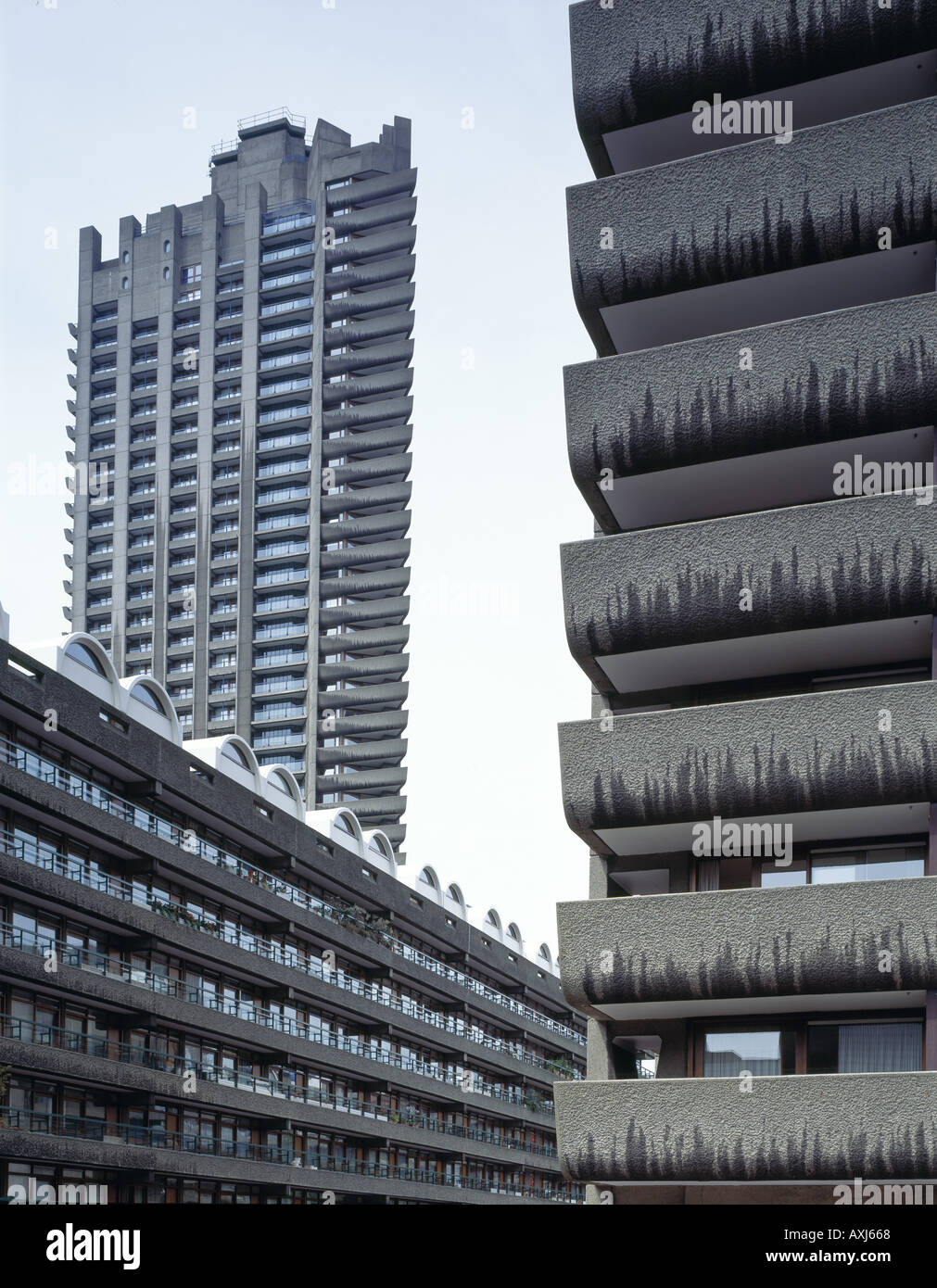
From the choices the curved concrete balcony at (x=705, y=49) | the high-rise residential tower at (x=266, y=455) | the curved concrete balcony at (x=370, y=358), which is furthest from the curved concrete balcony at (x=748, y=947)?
the curved concrete balcony at (x=370, y=358)

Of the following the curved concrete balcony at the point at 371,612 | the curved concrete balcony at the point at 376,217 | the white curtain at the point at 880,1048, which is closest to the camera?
the white curtain at the point at 880,1048

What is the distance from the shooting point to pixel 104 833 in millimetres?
47375

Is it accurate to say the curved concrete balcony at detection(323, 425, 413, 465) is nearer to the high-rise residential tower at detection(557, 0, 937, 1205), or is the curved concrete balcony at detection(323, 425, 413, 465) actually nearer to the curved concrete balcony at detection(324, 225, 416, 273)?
the curved concrete balcony at detection(324, 225, 416, 273)

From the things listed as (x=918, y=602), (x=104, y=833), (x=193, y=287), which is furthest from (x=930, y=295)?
(x=193, y=287)

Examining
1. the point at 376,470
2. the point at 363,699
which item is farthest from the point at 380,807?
the point at 376,470

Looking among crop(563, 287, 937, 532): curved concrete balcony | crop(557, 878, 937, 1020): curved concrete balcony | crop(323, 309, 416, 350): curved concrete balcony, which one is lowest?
crop(557, 878, 937, 1020): curved concrete balcony

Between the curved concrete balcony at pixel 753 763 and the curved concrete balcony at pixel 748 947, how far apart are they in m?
1.73

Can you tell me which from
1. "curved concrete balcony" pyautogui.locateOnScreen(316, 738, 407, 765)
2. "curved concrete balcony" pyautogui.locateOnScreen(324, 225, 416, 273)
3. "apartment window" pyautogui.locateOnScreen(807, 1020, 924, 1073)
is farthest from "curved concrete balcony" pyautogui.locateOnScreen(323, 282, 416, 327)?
"apartment window" pyautogui.locateOnScreen(807, 1020, 924, 1073)

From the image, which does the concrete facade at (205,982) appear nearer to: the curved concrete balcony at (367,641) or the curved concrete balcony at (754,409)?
the curved concrete balcony at (754,409)

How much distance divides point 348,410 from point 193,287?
20.8 m

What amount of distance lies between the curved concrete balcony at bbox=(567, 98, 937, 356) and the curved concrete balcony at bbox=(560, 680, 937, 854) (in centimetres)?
926

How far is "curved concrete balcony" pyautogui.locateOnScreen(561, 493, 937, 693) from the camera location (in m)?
28.3

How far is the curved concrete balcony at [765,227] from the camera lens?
2981 cm
